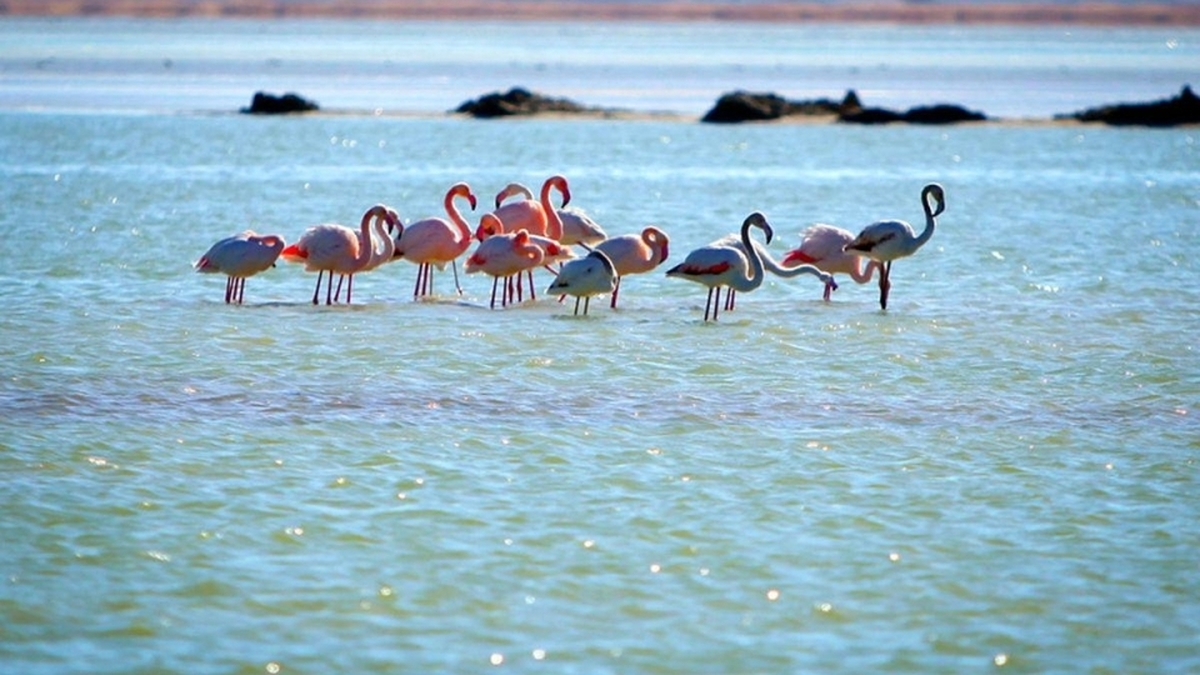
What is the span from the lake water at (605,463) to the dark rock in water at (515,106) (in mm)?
15789

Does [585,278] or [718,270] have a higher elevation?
[718,270]

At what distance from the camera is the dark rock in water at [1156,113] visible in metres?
33.6

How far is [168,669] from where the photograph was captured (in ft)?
20.1

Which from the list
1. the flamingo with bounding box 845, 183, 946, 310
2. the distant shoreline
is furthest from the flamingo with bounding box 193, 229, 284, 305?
the distant shoreline

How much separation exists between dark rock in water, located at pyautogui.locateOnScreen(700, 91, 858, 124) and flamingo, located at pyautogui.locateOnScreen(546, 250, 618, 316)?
21671 millimetres

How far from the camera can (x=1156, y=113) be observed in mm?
33656

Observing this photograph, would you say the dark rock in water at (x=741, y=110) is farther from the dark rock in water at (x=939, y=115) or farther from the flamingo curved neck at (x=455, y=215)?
the flamingo curved neck at (x=455, y=215)

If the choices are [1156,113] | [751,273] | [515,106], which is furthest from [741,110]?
[751,273]

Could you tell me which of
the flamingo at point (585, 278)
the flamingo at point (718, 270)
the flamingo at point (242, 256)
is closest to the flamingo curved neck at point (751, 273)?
the flamingo at point (718, 270)

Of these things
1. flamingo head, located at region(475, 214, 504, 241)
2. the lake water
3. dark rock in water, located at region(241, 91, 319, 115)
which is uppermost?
dark rock in water, located at region(241, 91, 319, 115)

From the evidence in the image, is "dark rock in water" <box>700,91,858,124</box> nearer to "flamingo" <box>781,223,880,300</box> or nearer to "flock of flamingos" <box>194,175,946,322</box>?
"flock of flamingos" <box>194,175,946,322</box>

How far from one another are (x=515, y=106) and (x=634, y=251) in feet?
72.7

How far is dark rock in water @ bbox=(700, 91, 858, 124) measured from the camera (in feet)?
114

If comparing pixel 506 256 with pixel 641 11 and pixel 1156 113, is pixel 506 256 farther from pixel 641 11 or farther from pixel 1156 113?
pixel 641 11
